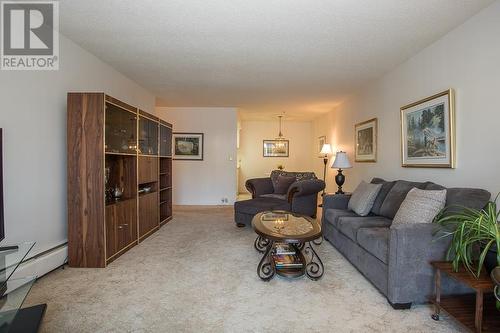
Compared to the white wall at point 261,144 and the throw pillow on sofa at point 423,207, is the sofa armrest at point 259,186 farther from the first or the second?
the white wall at point 261,144


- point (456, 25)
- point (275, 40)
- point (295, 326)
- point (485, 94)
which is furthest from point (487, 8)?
point (295, 326)

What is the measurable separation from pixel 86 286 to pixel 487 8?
4.14m

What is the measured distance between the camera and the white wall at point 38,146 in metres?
2.30

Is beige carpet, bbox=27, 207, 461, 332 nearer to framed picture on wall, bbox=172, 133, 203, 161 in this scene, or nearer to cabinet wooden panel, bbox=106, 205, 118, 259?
cabinet wooden panel, bbox=106, 205, 118, 259

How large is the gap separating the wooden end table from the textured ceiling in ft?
6.76

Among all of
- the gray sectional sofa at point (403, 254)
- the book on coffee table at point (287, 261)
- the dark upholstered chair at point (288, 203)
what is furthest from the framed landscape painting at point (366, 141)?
the book on coffee table at point (287, 261)

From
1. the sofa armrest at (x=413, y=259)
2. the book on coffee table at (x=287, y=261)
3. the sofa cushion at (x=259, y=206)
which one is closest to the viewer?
the sofa armrest at (x=413, y=259)

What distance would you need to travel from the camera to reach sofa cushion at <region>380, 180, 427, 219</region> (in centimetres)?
293

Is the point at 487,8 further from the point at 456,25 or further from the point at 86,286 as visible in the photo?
the point at 86,286

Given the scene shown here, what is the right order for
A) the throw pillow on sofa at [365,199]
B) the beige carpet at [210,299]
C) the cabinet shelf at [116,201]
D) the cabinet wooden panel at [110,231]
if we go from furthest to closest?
the throw pillow on sofa at [365,199] → the cabinet shelf at [116,201] → the cabinet wooden panel at [110,231] → the beige carpet at [210,299]

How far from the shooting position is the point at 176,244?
3.53 metres

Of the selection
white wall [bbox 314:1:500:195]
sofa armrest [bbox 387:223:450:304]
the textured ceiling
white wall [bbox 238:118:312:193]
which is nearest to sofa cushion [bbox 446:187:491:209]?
white wall [bbox 314:1:500:195]

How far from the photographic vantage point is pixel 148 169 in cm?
397

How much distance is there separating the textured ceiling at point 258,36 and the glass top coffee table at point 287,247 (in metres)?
1.95
